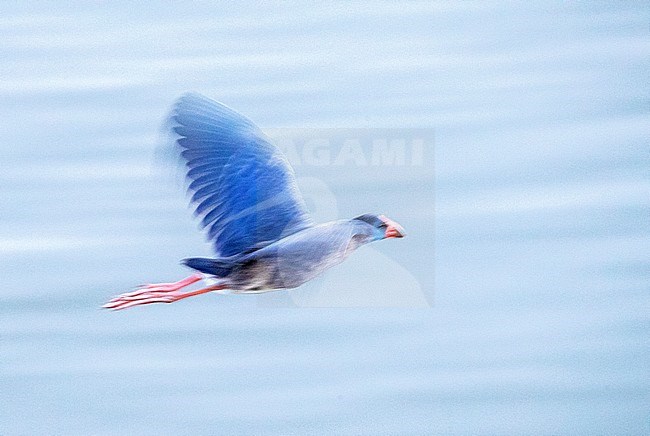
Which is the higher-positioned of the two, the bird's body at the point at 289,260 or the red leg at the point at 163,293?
the bird's body at the point at 289,260

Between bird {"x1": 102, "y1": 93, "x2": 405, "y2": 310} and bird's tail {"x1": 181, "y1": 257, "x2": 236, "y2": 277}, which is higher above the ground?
bird {"x1": 102, "y1": 93, "x2": 405, "y2": 310}

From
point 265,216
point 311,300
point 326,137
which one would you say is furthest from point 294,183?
point 326,137

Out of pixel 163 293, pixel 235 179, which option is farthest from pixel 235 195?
pixel 163 293

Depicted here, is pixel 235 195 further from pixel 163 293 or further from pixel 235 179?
pixel 163 293

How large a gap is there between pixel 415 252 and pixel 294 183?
0.76 ft

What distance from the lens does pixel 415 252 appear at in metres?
1.14

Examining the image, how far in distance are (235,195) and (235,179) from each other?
2 centimetres

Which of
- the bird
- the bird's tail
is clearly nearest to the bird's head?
the bird

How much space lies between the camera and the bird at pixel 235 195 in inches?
37.1

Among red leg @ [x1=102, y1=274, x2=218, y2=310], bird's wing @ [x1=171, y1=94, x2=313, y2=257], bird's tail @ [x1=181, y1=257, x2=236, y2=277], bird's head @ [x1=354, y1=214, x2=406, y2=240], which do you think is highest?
bird's wing @ [x1=171, y1=94, x2=313, y2=257]

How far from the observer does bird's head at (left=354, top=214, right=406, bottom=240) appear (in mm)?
934

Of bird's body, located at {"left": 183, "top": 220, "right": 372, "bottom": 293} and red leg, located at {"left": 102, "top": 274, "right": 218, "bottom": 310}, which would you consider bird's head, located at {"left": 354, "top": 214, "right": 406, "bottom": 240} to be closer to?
bird's body, located at {"left": 183, "top": 220, "right": 372, "bottom": 293}

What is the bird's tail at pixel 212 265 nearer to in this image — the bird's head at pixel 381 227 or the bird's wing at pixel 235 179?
the bird's wing at pixel 235 179

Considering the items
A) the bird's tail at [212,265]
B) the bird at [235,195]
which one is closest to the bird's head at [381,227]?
the bird at [235,195]
